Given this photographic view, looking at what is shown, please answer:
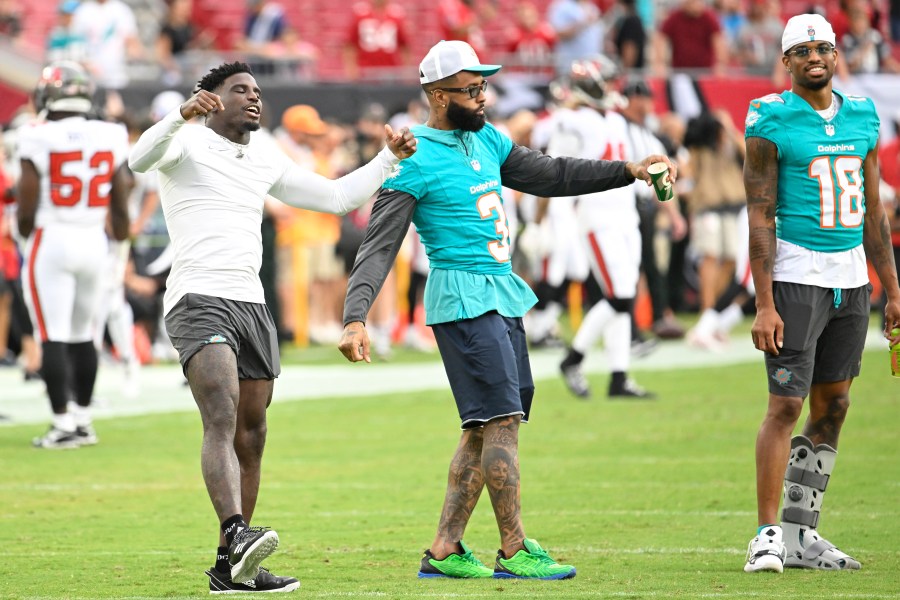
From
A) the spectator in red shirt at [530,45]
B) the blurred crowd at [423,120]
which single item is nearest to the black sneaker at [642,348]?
the blurred crowd at [423,120]

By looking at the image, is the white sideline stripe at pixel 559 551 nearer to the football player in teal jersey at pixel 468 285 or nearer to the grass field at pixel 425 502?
the grass field at pixel 425 502

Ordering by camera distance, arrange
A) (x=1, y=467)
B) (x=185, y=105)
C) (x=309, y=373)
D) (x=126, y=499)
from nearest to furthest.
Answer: (x=185, y=105), (x=126, y=499), (x=1, y=467), (x=309, y=373)

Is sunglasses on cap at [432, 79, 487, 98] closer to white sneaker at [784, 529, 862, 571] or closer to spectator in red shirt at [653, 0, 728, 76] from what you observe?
white sneaker at [784, 529, 862, 571]

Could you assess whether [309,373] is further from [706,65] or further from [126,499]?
[706,65]

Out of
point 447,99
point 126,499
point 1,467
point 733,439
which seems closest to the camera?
point 447,99

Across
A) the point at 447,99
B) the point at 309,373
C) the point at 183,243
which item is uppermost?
the point at 447,99

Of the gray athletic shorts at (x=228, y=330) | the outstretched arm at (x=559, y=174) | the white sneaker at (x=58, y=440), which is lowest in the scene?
the white sneaker at (x=58, y=440)

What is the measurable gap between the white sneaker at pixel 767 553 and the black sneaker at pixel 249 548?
2.07 m

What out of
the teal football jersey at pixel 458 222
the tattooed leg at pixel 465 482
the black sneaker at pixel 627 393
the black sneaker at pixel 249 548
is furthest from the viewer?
the black sneaker at pixel 627 393

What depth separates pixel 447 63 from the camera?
7.00 m

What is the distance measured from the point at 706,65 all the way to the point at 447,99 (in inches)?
655

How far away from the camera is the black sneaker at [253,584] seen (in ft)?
21.7

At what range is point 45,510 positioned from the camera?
911cm

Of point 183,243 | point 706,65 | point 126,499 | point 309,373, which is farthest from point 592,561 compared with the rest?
point 706,65
